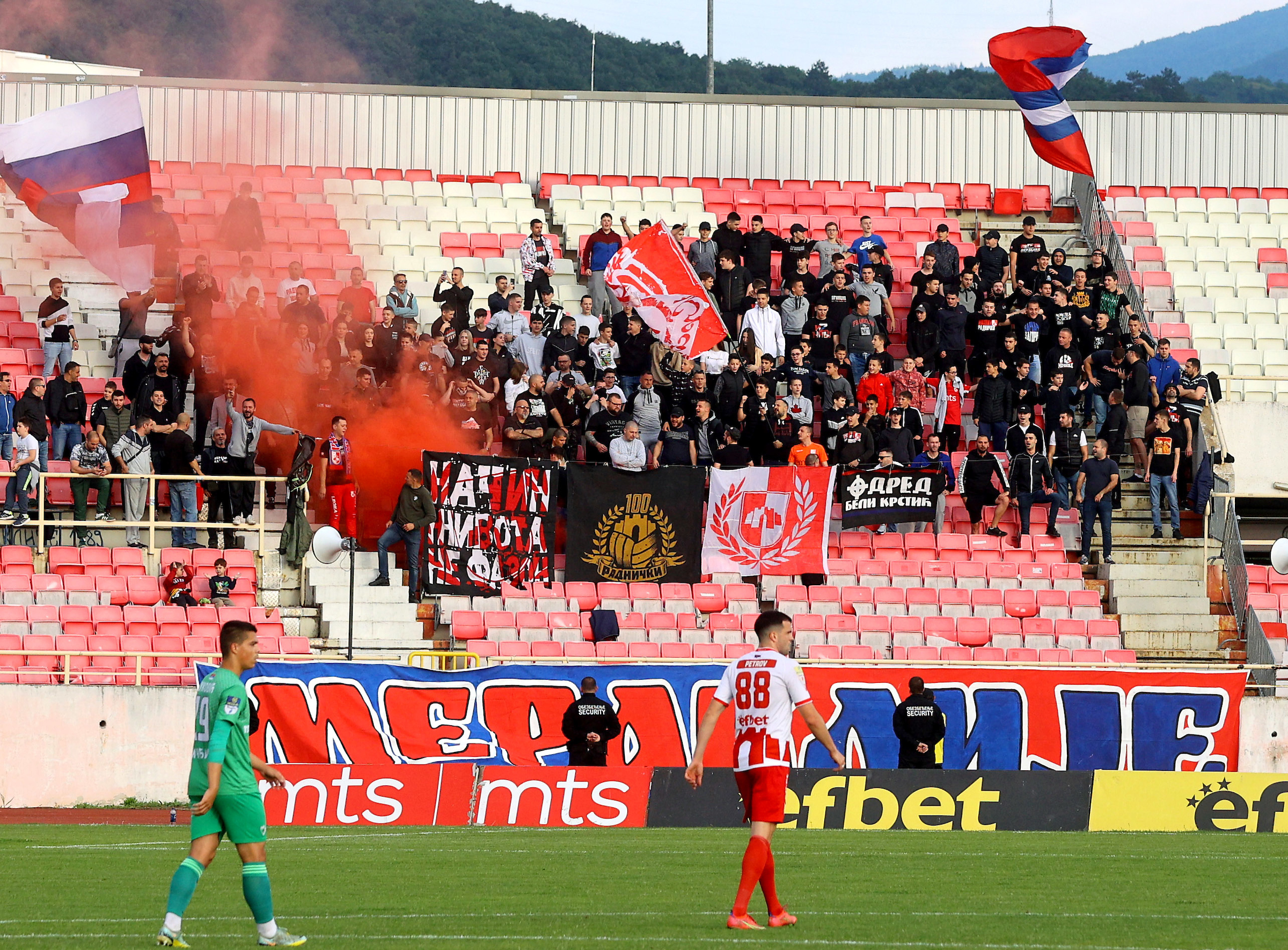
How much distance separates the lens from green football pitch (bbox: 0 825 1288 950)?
863cm

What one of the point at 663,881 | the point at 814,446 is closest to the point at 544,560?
the point at 814,446

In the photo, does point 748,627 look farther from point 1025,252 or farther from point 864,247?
point 1025,252

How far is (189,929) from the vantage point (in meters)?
9.09

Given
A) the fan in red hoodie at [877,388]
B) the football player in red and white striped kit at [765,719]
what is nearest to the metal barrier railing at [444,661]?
the fan in red hoodie at [877,388]

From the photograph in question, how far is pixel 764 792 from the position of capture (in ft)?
30.5

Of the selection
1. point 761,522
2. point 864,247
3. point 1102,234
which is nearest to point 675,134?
point 864,247

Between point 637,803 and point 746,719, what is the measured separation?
7.26m

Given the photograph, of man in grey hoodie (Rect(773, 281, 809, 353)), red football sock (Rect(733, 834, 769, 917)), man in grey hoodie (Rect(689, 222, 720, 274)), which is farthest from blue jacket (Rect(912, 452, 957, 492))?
red football sock (Rect(733, 834, 769, 917))

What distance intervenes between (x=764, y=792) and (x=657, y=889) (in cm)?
175

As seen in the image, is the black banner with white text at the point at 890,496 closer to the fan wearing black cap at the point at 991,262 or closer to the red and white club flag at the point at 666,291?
the red and white club flag at the point at 666,291

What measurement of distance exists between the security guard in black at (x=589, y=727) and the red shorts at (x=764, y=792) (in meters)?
8.38

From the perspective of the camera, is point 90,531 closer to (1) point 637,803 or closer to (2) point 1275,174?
(1) point 637,803

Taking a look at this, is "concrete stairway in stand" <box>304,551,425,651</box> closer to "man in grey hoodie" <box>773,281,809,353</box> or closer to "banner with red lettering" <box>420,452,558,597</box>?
"banner with red lettering" <box>420,452,558,597</box>

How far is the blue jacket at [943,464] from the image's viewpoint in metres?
23.5
